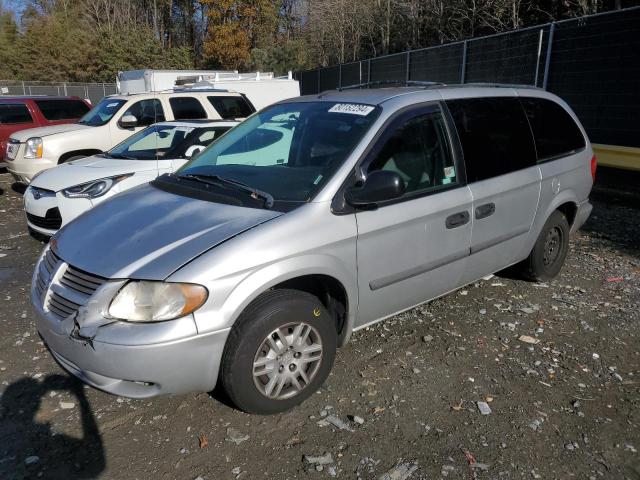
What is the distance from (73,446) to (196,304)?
1108 mm

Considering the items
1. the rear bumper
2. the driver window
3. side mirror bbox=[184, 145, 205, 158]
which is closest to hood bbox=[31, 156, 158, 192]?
side mirror bbox=[184, 145, 205, 158]

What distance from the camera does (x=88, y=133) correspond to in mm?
8953

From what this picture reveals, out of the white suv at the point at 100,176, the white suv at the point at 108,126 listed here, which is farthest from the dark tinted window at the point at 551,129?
the white suv at the point at 108,126

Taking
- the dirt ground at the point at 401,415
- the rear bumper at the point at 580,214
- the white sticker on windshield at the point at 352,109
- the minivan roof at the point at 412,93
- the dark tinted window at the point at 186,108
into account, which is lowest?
the dirt ground at the point at 401,415

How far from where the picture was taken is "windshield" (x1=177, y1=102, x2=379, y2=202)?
317cm

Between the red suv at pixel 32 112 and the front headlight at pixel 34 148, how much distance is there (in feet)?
11.5

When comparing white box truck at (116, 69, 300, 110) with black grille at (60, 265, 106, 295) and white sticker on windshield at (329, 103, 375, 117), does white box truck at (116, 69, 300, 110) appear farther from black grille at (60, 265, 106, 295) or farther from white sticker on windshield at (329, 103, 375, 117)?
black grille at (60, 265, 106, 295)

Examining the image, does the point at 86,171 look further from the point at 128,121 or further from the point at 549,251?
the point at 549,251

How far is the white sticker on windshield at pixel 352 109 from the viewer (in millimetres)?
3363

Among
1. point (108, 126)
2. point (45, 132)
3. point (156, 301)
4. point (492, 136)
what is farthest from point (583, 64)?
point (45, 132)

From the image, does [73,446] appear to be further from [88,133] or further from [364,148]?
[88,133]

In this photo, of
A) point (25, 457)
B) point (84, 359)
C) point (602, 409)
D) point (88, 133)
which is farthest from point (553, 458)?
point (88, 133)

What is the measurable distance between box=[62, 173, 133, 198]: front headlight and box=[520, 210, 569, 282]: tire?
4.52 m

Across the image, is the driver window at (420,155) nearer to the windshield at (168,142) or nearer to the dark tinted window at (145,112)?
the windshield at (168,142)
